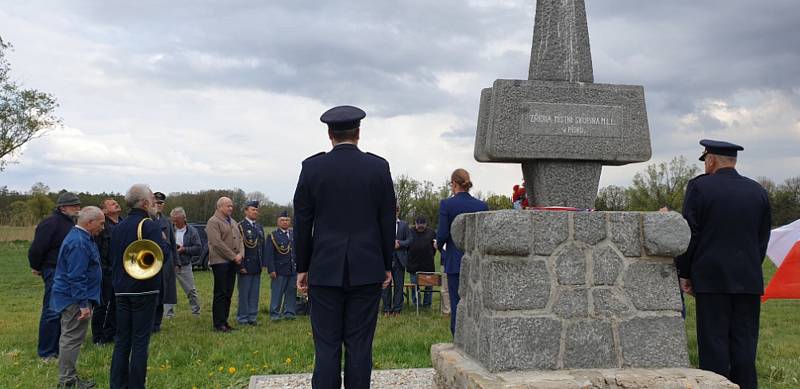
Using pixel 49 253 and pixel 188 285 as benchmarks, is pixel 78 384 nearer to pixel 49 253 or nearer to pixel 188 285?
pixel 49 253

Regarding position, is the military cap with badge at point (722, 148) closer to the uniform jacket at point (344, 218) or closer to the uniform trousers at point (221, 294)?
the uniform jacket at point (344, 218)

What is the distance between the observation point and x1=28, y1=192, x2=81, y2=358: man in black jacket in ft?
24.0

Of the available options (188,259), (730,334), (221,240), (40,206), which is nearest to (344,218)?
(730,334)

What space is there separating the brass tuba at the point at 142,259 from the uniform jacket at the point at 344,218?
6.22 ft

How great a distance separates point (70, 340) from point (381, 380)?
9.77 ft

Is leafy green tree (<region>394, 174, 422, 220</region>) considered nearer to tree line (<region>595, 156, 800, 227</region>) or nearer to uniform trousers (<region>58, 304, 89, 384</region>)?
tree line (<region>595, 156, 800, 227</region>)

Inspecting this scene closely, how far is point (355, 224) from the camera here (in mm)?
3900

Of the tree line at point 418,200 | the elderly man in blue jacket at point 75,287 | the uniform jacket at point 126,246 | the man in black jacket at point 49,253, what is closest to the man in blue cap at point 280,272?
the man in black jacket at point 49,253

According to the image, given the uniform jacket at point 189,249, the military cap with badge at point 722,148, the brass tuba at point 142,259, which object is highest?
the military cap with badge at point 722,148

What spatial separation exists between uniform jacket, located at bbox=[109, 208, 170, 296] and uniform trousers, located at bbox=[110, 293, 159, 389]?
6cm

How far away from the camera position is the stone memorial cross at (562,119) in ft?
14.5

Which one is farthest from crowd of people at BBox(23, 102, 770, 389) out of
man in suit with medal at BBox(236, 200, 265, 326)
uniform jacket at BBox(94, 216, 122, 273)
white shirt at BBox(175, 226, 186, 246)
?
white shirt at BBox(175, 226, 186, 246)

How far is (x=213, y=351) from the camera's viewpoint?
7426mm

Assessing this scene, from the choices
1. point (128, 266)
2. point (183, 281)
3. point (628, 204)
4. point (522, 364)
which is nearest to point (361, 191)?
point (522, 364)
